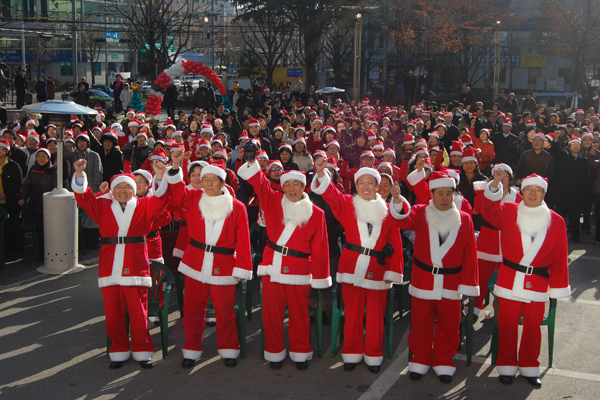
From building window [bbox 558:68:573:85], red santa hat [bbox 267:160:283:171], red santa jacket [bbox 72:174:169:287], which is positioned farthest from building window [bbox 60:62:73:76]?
red santa jacket [bbox 72:174:169:287]

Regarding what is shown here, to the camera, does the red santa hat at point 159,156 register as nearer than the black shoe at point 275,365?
No

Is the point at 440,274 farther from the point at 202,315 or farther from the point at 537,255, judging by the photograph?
the point at 202,315

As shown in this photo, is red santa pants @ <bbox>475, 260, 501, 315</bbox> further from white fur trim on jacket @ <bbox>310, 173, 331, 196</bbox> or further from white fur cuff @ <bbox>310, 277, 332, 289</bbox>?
white fur trim on jacket @ <bbox>310, 173, 331, 196</bbox>

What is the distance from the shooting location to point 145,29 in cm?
2931

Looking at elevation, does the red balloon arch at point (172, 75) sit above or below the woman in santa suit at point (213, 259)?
above

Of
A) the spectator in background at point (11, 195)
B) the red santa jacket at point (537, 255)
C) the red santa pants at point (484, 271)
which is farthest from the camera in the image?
the spectator in background at point (11, 195)

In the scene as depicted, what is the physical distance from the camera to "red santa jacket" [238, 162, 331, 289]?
5684 mm

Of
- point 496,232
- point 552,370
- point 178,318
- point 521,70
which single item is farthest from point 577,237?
point 521,70

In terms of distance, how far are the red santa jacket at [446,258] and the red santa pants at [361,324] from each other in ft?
1.20

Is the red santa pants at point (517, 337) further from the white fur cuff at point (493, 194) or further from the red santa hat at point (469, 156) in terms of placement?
the red santa hat at point (469, 156)

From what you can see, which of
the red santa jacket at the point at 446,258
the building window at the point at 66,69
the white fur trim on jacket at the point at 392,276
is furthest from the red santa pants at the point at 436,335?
the building window at the point at 66,69

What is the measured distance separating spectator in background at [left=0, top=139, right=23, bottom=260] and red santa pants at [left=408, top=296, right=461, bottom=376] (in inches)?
247

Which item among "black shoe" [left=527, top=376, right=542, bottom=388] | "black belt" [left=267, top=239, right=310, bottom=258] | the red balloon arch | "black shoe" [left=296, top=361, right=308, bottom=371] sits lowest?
"black shoe" [left=296, top=361, right=308, bottom=371]

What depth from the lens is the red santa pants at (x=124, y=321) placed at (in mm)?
5676
